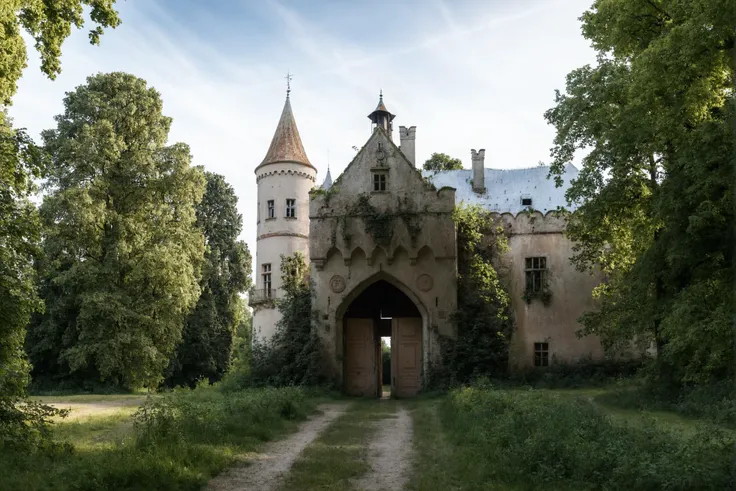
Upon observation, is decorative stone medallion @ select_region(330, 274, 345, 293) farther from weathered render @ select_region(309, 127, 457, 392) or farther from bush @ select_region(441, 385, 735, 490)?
bush @ select_region(441, 385, 735, 490)

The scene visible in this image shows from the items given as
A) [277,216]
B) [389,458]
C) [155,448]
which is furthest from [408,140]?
[155,448]

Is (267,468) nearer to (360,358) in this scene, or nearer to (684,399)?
(684,399)

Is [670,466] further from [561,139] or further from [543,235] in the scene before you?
[543,235]

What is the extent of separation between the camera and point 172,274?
2511 centimetres

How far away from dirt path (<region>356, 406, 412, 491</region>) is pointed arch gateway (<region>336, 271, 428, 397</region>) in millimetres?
9923

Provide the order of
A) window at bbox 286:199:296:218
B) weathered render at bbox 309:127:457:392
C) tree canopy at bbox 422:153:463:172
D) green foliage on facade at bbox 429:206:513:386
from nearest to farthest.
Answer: green foliage on facade at bbox 429:206:513:386 → weathered render at bbox 309:127:457:392 → window at bbox 286:199:296:218 → tree canopy at bbox 422:153:463:172

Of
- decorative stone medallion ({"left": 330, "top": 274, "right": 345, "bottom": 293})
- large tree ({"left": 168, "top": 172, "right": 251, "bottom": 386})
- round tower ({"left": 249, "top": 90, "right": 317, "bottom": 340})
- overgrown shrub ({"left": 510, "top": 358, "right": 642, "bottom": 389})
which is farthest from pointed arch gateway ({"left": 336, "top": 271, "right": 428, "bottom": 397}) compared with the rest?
large tree ({"left": 168, "top": 172, "right": 251, "bottom": 386})

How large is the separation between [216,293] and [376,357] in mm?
16310

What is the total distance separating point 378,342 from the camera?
25.2 m

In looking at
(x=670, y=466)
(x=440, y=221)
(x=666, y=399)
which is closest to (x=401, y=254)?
(x=440, y=221)

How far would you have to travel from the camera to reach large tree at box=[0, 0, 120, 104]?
399 inches

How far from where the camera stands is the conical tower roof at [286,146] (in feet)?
108

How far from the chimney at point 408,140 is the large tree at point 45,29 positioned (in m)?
21.9

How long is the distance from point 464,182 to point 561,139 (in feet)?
39.5
